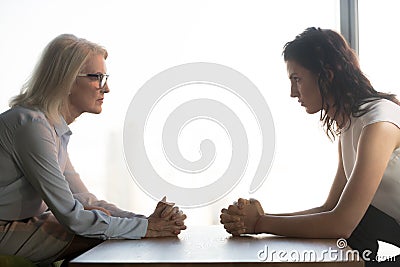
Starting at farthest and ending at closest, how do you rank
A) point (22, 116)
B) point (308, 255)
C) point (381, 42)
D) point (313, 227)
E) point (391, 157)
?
1. point (381, 42)
2. point (22, 116)
3. point (391, 157)
4. point (313, 227)
5. point (308, 255)

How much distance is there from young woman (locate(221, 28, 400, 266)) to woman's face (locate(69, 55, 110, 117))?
2.10 ft

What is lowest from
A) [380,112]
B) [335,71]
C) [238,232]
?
[238,232]

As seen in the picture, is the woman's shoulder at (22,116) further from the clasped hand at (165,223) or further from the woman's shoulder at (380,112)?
the woman's shoulder at (380,112)

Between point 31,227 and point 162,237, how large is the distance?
1.42 ft

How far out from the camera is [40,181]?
1.88 meters

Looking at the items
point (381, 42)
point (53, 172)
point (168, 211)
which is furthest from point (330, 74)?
point (381, 42)

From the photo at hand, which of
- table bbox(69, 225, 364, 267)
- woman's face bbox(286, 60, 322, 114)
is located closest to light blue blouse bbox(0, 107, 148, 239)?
table bbox(69, 225, 364, 267)

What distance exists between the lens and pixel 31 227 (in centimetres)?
196

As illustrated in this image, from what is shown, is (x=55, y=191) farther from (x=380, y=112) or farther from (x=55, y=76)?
(x=380, y=112)

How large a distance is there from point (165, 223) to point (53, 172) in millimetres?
362

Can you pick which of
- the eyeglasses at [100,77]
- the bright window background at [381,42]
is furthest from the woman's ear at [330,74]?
the bright window background at [381,42]

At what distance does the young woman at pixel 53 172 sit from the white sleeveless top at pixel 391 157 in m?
0.53

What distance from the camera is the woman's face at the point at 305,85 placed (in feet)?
6.31

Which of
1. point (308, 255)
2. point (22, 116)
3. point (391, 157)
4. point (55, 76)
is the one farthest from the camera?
point (55, 76)
